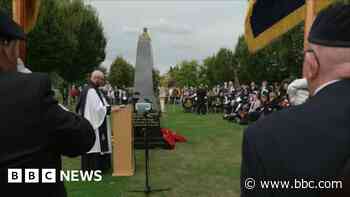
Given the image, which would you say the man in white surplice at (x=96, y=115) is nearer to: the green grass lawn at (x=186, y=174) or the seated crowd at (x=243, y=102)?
the green grass lawn at (x=186, y=174)

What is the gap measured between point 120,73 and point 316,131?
3119 inches

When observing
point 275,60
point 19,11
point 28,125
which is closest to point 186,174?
point 19,11

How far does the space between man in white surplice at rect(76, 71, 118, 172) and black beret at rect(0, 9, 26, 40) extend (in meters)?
5.90

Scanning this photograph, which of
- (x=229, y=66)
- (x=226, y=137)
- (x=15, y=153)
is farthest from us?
(x=229, y=66)

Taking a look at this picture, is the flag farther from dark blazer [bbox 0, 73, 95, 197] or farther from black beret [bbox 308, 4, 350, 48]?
black beret [bbox 308, 4, 350, 48]

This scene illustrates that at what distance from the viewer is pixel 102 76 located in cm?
834

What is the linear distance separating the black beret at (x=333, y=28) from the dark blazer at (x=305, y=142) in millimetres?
141

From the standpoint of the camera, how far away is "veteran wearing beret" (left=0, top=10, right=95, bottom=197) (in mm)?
2045

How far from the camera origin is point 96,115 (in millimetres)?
8125

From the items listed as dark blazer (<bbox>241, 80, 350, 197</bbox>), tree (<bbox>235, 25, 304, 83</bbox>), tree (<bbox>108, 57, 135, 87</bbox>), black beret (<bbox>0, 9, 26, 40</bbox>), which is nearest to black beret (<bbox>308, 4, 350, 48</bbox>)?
dark blazer (<bbox>241, 80, 350, 197</bbox>)

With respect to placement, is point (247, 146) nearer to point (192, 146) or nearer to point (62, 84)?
point (192, 146)

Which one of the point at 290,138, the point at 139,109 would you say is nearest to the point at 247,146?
the point at 290,138

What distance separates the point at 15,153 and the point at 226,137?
1169cm

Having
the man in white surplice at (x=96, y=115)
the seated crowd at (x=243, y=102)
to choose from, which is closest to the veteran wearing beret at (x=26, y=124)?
the seated crowd at (x=243, y=102)
